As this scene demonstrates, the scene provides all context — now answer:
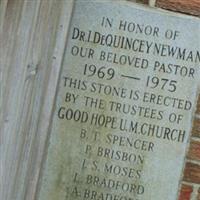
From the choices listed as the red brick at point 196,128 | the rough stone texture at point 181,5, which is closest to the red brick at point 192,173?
the red brick at point 196,128

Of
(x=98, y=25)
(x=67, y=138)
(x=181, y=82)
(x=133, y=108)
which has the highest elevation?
(x=98, y=25)

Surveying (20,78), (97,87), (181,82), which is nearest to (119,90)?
(97,87)

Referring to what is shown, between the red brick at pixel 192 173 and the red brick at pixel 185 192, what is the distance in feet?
0.10

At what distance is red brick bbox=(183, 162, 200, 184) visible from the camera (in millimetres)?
2432

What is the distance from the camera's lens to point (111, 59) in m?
2.41

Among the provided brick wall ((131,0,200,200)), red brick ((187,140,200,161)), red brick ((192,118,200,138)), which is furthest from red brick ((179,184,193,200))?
red brick ((192,118,200,138))

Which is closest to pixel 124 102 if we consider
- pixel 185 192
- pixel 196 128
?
pixel 196 128

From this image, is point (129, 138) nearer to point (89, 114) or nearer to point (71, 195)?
point (89, 114)

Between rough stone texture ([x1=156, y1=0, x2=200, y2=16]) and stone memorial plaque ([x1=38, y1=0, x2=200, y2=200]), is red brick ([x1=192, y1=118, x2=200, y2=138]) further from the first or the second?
rough stone texture ([x1=156, y1=0, x2=200, y2=16])

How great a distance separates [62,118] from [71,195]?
34 cm

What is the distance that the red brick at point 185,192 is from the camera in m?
2.44

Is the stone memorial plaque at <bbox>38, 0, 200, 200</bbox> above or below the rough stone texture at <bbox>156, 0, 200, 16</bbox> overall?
below

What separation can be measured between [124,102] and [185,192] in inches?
18.7

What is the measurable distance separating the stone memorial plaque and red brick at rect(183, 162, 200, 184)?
3 centimetres
